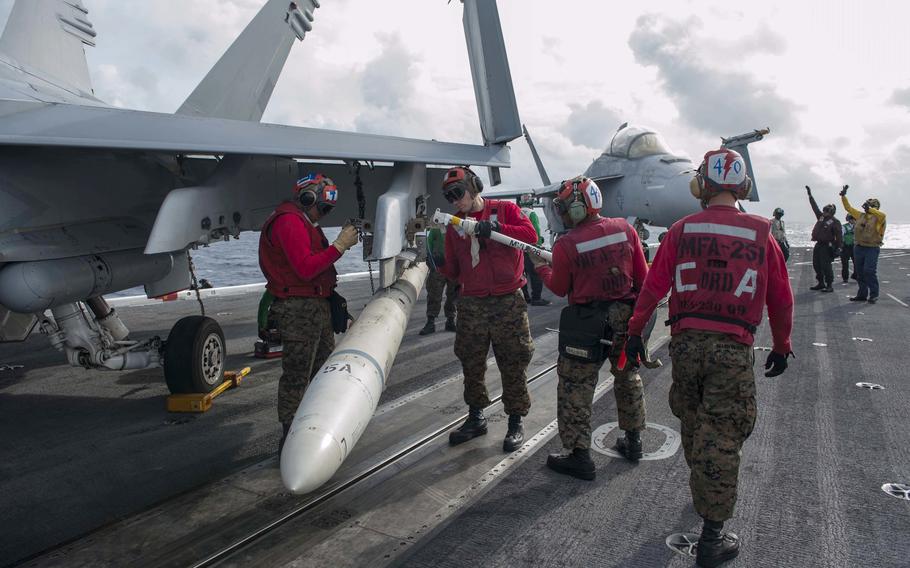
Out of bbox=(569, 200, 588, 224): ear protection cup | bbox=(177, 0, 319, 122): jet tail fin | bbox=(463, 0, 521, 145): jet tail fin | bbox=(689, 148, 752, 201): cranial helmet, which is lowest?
bbox=(569, 200, 588, 224): ear protection cup

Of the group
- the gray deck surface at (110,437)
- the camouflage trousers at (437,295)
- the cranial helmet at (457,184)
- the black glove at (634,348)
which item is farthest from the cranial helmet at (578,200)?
the camouflage trousers at (437,295)

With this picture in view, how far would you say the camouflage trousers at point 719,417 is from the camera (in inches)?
127

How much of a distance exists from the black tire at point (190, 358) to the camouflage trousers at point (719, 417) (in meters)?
5.09

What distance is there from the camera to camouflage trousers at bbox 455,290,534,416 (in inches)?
190

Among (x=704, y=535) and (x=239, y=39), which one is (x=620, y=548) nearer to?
(x=704, y=535)

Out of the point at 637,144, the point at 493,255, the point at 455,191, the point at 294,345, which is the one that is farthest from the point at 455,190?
the point at 637,144

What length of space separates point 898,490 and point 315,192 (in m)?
4.95

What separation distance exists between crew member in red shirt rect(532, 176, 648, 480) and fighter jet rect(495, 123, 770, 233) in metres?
9.18

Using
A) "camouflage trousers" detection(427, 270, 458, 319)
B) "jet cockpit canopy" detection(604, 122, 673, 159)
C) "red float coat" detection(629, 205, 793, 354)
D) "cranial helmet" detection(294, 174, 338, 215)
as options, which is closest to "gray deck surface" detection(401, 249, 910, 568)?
"red float coat" detection(629, 205, 793, 354)

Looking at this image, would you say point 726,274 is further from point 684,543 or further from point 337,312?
point 337,312

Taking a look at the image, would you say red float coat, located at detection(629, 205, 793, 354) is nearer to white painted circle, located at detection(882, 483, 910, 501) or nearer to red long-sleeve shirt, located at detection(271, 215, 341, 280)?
white painted circle, located at detection(882, 483, 910, 501)

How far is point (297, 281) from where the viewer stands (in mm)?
4852

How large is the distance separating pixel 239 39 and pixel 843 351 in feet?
34.1

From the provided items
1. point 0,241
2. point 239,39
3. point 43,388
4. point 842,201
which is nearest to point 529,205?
point 842,201
